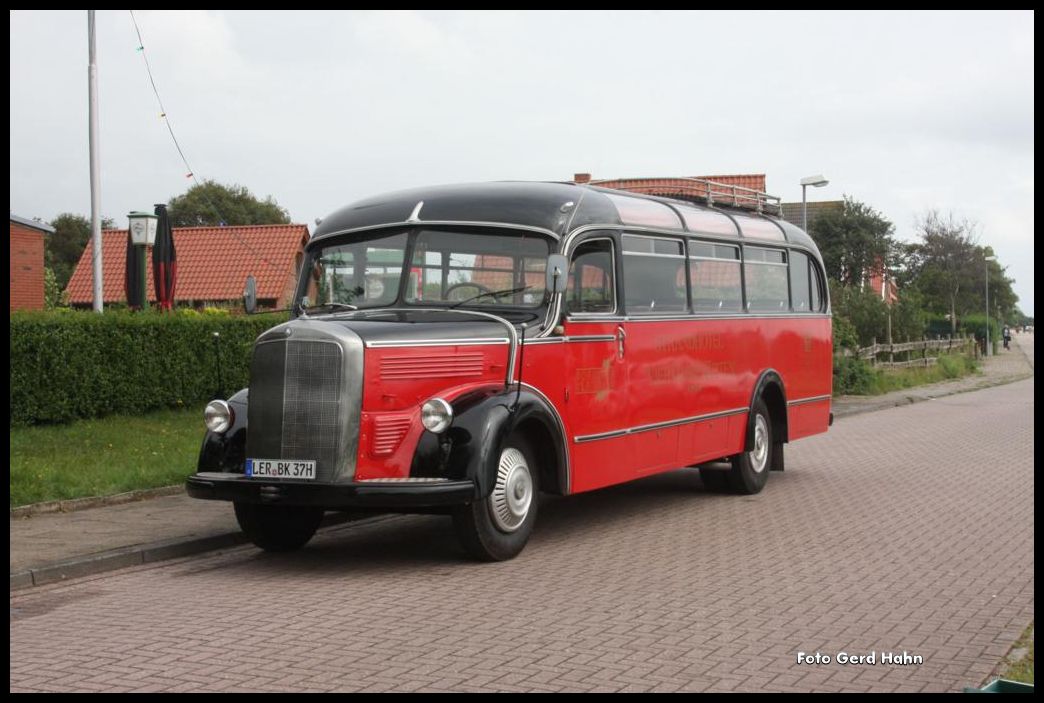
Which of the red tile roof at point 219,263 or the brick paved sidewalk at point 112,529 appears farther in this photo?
the red tile roof at point 219,263

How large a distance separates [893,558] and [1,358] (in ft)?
31.0

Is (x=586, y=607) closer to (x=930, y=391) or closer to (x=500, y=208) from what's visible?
(x=500, y=208)

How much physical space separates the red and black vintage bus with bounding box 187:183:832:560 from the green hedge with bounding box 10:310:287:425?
4538 mm

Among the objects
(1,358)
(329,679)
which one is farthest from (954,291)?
(329,679)

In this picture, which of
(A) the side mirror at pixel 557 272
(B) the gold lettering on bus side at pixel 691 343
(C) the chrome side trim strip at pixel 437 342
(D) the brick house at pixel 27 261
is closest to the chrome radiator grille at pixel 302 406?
(C) the chrome side trim strip at pixel 437 342

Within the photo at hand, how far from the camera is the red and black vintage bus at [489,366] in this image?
920cm

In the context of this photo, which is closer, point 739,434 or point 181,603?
point 181,603

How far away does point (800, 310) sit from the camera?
15766 mm

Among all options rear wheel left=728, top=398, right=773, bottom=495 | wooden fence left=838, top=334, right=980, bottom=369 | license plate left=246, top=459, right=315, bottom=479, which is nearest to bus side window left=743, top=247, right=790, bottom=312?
rear wheel left=728, top=398, right=773, bottom=495

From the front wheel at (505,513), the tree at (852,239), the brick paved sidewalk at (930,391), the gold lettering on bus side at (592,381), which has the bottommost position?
the brick paved sidewalk at (930,391)

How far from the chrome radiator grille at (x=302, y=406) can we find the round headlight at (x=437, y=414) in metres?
0.52

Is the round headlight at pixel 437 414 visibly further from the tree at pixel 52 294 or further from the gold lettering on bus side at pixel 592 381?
the tree at pixel 52 294
